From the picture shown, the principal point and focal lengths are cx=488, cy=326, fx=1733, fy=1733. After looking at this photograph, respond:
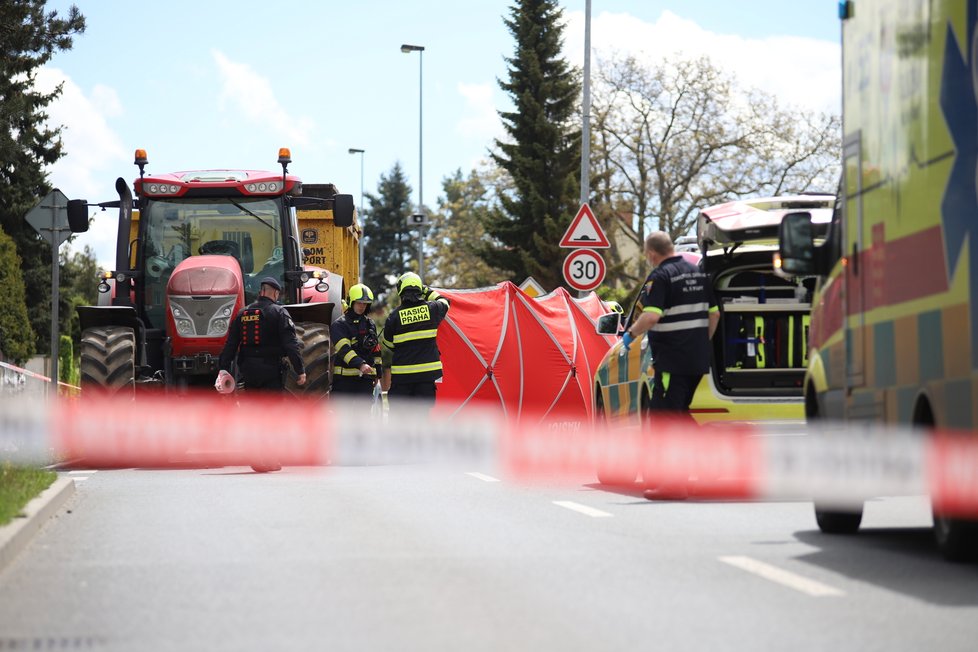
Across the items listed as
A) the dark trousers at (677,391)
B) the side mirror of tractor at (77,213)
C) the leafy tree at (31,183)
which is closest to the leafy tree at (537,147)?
the leafy tree at (31,183)

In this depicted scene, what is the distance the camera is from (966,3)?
7.97 metres

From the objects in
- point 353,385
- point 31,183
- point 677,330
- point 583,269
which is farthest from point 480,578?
point 31,183

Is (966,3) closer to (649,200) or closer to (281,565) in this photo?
(281,565)

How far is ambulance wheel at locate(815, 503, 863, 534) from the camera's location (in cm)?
1050

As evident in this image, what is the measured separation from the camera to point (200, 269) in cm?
1844

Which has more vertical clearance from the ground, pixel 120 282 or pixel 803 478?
pixel 120 282

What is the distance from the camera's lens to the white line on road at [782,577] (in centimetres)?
787

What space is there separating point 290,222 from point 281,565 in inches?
431

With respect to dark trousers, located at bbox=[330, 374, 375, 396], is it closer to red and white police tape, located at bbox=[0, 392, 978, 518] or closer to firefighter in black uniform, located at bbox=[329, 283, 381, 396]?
firefighter in black uniform, located at bbox=[329, 283, 381, 396]

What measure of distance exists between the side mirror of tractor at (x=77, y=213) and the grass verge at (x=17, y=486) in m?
4.53

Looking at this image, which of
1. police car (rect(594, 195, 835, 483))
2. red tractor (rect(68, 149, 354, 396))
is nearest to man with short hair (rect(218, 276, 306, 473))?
red tractor (rect(68, 149, 354, 396))

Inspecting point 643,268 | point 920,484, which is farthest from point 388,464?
point 643,268

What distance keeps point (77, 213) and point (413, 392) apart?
14.3ft

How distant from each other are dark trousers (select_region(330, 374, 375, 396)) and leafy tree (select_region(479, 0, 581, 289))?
156 ft
